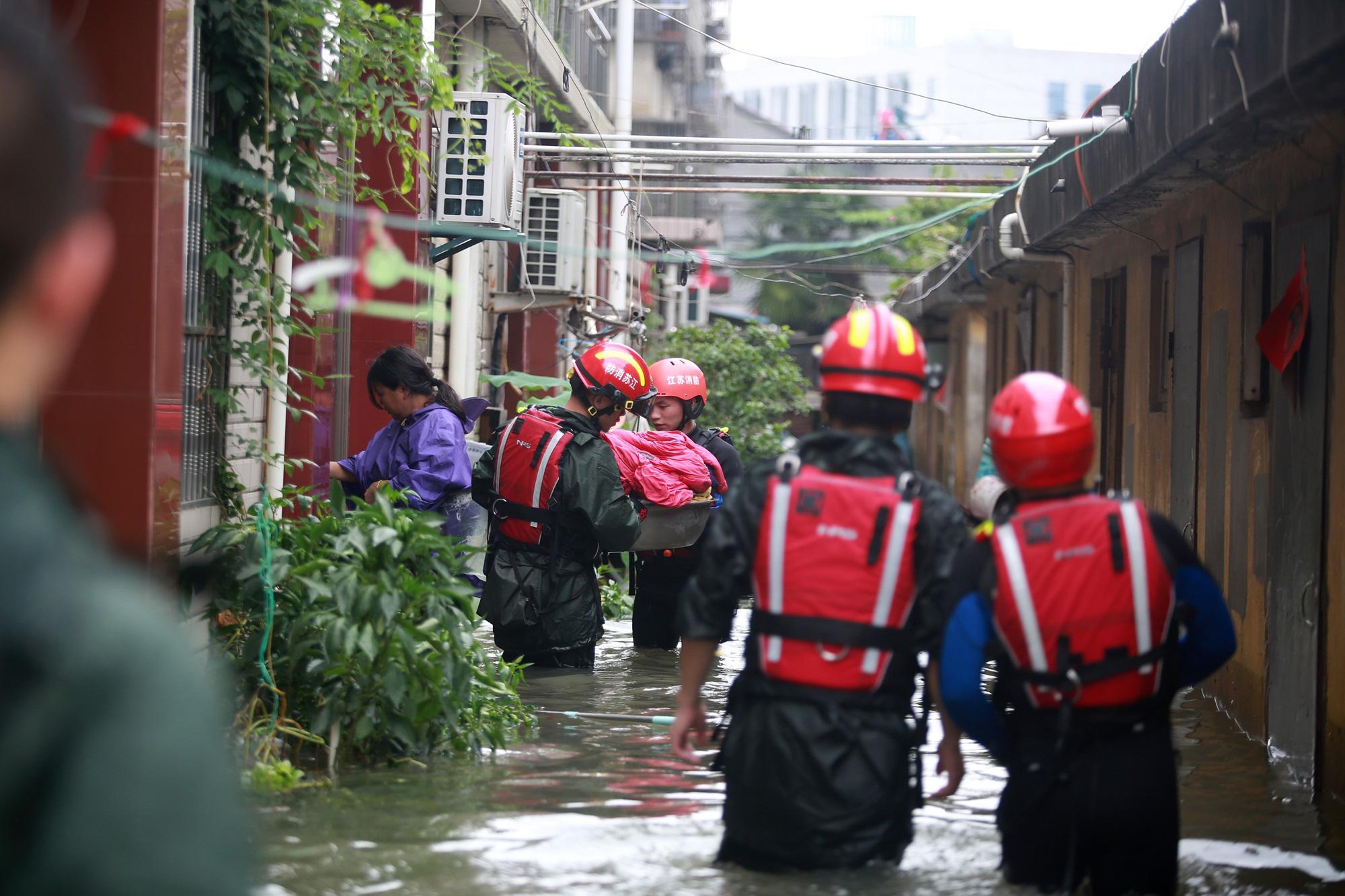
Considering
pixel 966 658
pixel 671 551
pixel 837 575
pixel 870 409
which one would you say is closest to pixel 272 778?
pixel 837 575

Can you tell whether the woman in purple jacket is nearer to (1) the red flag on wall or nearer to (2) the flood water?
(2) the flood water

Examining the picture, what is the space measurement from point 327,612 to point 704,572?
215 centimetres

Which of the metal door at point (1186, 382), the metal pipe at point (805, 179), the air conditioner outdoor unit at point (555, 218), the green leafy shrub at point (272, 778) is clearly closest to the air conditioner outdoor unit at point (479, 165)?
the metal pipe at point (805, 179)

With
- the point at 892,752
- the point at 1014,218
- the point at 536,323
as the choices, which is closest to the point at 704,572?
the point at 892,752

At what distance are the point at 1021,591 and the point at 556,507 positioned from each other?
13.9 ft

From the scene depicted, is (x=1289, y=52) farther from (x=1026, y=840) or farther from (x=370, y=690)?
(x=370, y=690)

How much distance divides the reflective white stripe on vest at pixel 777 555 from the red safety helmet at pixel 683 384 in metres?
5.54

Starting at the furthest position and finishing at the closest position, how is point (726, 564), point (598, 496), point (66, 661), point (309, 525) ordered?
point (598, 496), point (309, 525), point (726, 564), point (66, 661)

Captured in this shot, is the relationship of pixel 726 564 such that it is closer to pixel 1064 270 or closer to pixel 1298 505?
pixel 1298 505

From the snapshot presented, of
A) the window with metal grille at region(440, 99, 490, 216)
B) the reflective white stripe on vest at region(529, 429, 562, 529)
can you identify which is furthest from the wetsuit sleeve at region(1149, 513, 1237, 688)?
the window with metal grille at region(440, 99, 490, 216)

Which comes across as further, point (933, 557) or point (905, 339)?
point (905, 339)

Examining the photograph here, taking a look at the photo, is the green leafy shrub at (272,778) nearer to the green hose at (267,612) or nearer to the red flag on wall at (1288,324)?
the green hose at (267,612)

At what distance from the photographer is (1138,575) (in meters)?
3.61

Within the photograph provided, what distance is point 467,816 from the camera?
5.26m
